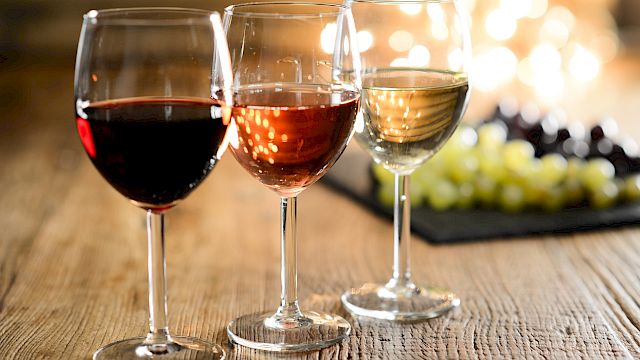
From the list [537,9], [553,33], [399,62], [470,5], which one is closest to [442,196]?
[399,62]

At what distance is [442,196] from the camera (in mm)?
1550

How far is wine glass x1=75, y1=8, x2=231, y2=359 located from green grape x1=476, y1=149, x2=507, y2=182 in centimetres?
80

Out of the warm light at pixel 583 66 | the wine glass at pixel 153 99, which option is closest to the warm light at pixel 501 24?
the warm light at pixel 583 66

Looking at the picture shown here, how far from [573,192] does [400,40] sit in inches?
24.2

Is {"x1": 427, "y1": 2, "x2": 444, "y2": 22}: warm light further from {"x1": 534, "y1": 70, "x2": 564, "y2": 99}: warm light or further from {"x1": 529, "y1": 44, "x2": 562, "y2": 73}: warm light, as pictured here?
{"x1": 529, "y1": 44, "x2": 562, "y2": 73}: warm light

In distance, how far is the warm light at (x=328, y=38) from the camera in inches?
37.6

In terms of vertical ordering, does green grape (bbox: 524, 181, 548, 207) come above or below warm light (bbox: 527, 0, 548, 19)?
below

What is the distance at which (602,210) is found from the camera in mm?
1510

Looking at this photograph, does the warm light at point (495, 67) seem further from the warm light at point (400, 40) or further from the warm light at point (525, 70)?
the warm light at point (400, 40)

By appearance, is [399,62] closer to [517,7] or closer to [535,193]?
[535,193]

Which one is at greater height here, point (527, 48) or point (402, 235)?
point (527, 48)

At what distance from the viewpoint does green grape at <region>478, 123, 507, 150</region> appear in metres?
1.77

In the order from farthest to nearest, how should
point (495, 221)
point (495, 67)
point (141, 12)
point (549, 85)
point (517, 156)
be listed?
point (495, 67)
point (549, 85)
point (517, 156)
point (495, 221)
point (141, 12)

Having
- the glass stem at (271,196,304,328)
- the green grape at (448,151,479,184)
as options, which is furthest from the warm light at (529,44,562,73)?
the glass stem at (271,196,304,328)
